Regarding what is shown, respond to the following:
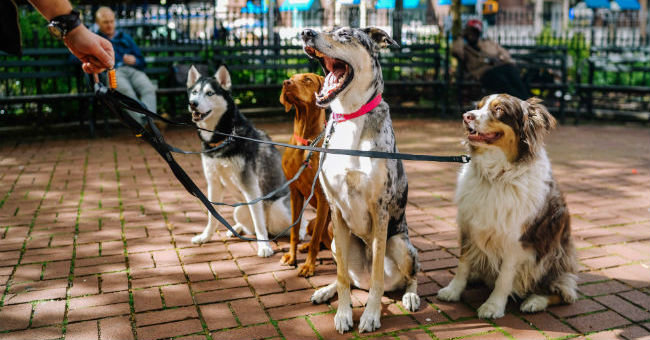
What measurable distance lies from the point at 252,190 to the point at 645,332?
2.92 m

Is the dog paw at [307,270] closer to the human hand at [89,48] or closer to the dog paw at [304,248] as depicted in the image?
the dog paw at [304,248]

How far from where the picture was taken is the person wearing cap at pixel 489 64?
32.0ft

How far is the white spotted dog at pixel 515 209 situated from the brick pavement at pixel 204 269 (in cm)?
16

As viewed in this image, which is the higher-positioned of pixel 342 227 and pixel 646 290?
pixel 342 227

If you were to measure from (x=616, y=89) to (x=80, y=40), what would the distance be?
34.6 feet

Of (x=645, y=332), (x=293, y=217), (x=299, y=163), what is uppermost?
(x=299, y=163)

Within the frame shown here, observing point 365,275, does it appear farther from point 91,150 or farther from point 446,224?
point 91,150

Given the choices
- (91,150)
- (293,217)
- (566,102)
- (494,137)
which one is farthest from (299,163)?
(566,102)

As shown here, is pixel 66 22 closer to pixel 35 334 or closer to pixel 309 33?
pixel 309 33

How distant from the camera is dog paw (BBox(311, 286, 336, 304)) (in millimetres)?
3581

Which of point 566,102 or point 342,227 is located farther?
point 566,102

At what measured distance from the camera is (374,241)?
10.6ft

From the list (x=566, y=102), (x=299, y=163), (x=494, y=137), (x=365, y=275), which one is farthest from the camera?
(x=566, y=102)

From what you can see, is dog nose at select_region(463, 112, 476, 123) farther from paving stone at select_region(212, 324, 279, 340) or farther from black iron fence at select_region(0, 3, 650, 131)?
black iron fence at select_region(0, 3, 650, 131)
